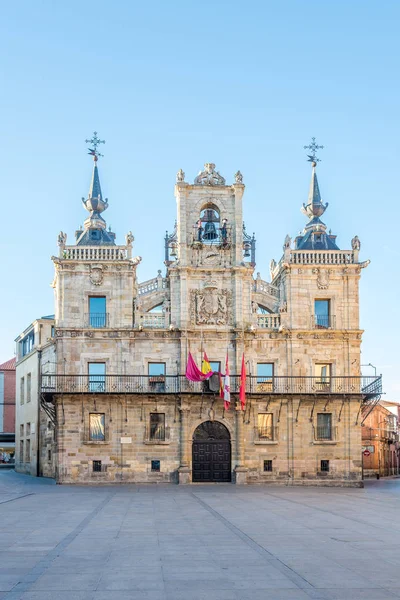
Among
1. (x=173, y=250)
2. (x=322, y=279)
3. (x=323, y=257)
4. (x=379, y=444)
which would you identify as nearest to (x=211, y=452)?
(x=322, y=279)

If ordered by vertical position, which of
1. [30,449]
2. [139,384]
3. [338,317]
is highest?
[338,317]

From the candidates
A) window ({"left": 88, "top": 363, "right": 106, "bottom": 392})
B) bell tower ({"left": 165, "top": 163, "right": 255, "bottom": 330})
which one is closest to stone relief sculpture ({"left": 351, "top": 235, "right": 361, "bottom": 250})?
bell tower ({"left": 165, "top": 163, "right": 255, "bottom": 330})

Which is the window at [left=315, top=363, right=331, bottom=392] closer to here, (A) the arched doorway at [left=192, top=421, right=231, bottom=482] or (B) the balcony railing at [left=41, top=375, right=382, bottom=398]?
(B) the balcony railing at [left=41, top=375, right=382, bottom=398]

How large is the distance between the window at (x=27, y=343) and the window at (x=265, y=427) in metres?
22.1

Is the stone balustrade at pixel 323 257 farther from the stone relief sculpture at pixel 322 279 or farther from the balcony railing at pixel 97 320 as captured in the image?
the balcony railing at pixel 97 320

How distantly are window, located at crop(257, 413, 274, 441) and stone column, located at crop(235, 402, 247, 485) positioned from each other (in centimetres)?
123

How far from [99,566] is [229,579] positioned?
271 cm

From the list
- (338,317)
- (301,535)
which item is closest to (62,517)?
(301,535)

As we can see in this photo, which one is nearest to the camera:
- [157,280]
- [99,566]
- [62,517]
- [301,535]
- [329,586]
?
[329,586]

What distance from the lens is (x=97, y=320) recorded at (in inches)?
1742

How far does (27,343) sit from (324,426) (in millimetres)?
27710

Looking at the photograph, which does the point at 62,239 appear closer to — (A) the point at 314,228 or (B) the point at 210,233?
(B) the point at 210,233

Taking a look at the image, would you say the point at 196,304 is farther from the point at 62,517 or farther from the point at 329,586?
the point at 329,586

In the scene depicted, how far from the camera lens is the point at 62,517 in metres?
23.7
